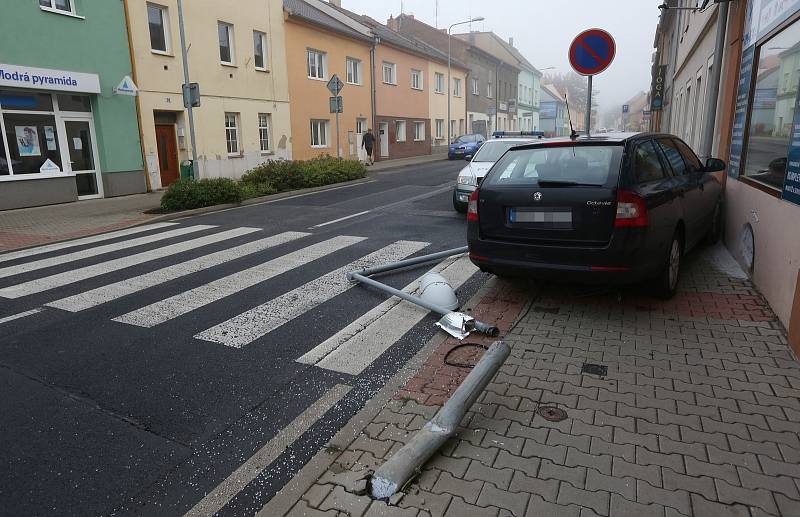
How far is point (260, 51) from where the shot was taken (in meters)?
23.4

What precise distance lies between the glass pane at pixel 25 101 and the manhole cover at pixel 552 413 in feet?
52.0

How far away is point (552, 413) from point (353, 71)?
29.5m

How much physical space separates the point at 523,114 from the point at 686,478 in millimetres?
71351

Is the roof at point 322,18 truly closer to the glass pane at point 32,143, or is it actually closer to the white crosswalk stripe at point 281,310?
the glass pane at point 32,143

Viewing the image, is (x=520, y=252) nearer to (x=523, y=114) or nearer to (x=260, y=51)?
(x=260, y=51)

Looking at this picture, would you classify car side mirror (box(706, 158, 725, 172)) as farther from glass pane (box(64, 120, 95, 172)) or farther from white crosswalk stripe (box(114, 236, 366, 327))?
glass pane (box(64, 120, 95, 172))

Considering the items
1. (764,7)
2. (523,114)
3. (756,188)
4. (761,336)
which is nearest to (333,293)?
(761,336)

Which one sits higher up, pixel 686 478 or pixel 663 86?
pixel 663 86

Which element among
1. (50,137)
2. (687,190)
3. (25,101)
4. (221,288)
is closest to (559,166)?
(687,190)

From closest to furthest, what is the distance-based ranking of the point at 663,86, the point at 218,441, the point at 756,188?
the point at 218,441, the point at 756,188, the point at 663,86

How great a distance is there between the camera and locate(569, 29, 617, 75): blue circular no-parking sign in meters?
7.38

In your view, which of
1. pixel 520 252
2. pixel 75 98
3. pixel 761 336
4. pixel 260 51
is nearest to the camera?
pixel 761 336

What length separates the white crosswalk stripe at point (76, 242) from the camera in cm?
895

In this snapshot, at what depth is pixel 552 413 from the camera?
335 centimetres
